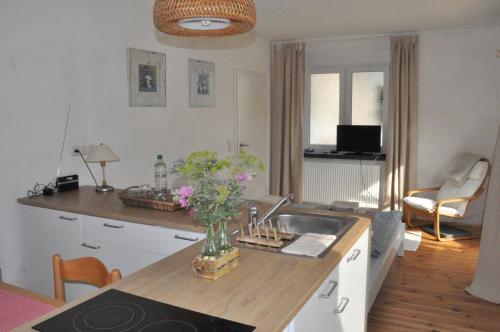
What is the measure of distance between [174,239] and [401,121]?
13.8ft

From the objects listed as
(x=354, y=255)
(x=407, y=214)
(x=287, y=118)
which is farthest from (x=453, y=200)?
(x=354, y=255)

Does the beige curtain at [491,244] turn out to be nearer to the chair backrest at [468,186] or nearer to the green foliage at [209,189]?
the chair backrest at [468,186]

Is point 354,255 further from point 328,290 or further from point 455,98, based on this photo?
point 455,98

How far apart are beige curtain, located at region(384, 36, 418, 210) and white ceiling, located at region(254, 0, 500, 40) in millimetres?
316

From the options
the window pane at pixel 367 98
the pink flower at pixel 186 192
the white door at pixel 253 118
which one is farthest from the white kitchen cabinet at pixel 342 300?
the window pane at pixel 367 98

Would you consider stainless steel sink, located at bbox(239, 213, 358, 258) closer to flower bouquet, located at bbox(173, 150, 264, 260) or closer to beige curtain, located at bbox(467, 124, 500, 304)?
flower bouquet, located at bbox(173, 150, 264, 260)

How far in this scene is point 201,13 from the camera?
1599 millimetres

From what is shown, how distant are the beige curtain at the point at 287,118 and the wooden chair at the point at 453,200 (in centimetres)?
169

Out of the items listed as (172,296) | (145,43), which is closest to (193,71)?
(145,43)

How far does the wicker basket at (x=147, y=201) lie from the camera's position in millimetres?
2592

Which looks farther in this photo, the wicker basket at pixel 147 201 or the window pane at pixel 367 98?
the window pane at pixel 367 98

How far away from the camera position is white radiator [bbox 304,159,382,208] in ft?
19.9

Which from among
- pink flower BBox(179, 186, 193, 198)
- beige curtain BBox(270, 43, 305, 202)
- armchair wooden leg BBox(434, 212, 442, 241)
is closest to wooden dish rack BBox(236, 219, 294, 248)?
pink flower BBox(179, 186, 193, 198)

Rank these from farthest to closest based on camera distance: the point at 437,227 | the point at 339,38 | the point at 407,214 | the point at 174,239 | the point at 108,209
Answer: the point at 339,38
the point at 407,214
the point at 437,227
the point at 108,209
the point at 174,239
